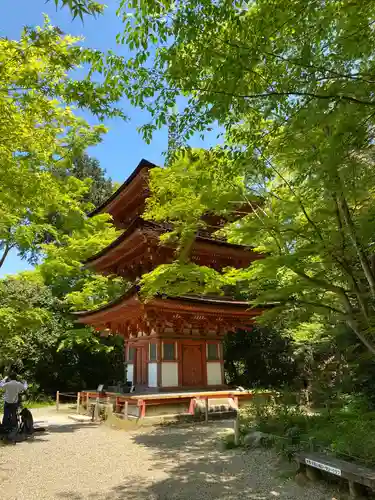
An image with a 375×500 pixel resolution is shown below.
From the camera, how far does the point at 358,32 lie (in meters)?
3.96

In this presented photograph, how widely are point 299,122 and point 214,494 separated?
18.9 feet

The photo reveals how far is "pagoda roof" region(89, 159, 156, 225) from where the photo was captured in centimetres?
1630

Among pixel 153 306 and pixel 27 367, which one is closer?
pixel 153 306

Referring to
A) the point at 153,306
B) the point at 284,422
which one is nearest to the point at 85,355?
the point at 153,306

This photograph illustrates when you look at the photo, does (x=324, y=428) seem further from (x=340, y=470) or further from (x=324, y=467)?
(x=340, y=470)

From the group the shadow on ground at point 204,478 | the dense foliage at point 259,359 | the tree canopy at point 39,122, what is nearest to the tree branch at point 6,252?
the tree canopy at point 39,122

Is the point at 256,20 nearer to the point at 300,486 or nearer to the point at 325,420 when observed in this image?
the point at 300,486

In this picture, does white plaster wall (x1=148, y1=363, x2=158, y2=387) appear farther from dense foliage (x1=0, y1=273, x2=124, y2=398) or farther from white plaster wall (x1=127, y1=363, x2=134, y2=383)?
dense foliage (x1=0, y1=273, x2=124, y2=398)

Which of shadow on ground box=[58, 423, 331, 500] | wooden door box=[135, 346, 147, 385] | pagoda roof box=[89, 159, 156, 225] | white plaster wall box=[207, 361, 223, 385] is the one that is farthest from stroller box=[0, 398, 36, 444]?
pagoda roof box=[89, 159, 156, 225]

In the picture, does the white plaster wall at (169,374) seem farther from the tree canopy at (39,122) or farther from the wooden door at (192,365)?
the tree canopy at (39,122)

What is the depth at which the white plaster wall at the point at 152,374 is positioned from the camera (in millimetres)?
15457

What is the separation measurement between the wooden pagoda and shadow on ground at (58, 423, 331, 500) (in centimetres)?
544

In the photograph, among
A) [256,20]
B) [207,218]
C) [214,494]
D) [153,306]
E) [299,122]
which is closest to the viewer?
[256,20]

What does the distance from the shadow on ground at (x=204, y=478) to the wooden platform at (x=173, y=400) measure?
11.6 ft
